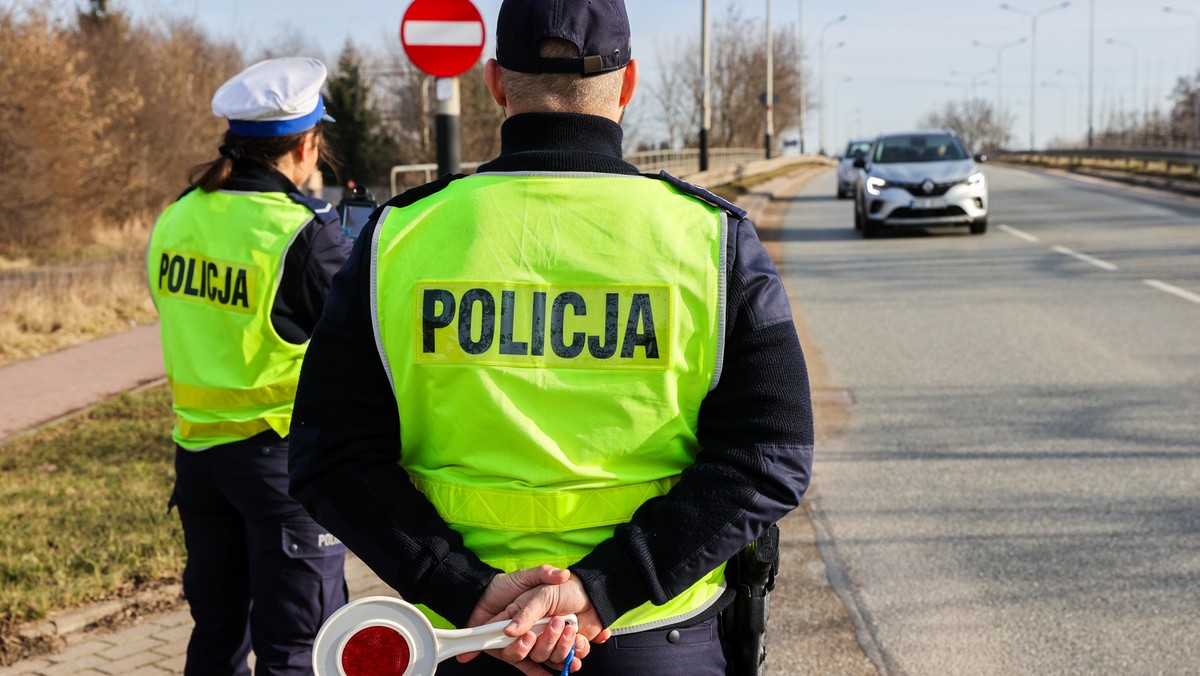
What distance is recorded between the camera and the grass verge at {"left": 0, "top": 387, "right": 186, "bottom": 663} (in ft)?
15.5

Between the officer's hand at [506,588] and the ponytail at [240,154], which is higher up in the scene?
the ponytail at [240,154]

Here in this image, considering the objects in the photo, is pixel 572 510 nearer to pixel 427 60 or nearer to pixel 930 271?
pixel 427 60

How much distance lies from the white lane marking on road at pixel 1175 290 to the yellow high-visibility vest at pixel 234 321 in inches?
401

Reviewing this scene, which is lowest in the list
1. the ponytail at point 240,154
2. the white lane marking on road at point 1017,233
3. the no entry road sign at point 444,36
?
the white lane marking on road at point 1017,233

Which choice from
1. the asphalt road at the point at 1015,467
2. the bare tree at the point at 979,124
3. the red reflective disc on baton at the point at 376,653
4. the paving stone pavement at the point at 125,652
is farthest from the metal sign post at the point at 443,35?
the bare tree at the point at 979,124

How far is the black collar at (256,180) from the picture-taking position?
3221 millimetres

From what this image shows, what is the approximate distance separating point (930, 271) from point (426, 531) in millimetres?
13029

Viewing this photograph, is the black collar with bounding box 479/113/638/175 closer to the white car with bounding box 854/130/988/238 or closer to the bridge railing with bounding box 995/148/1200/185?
the white car with bounding box 854/130/988/238

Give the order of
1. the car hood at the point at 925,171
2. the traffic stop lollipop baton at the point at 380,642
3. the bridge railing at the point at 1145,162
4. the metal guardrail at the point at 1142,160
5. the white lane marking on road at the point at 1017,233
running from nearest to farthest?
the traffic stop lollipop baton at the point at 380,642
the white lane marking on road at the point at 1017,233
the car hood at the point at 925,171
the bridge railing at the point at 1145,162
the metal guardrail at the point at 1142,160

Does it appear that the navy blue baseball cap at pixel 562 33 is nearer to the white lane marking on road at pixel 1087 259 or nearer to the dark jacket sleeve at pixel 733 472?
the dark jacket sleeve at pixel 733 472

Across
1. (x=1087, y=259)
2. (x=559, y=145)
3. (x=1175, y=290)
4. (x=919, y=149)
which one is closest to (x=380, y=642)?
(x=559, y=145)

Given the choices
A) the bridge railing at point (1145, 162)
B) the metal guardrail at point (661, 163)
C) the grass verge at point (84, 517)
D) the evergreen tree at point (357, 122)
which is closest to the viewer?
the grass verge at point (84, 517)

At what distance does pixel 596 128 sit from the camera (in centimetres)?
199

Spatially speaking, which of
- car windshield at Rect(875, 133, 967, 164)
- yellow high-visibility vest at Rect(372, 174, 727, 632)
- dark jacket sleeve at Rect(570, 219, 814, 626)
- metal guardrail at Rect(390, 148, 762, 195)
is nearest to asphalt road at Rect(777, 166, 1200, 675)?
dark jacket sleeve at Rect(570, 219, 814, 626)
